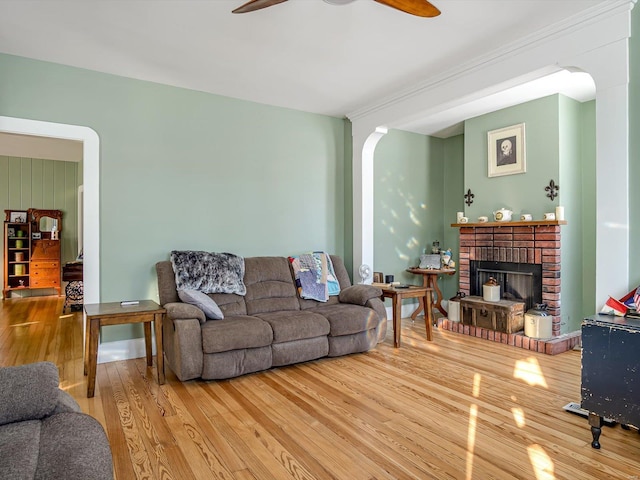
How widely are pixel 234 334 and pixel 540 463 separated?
212 cm

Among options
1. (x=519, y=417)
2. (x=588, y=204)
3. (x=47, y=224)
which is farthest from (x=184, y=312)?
(x=47, y=224)

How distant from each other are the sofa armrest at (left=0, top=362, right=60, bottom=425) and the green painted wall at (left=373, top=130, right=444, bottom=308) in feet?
13.8

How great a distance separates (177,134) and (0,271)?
5841mm

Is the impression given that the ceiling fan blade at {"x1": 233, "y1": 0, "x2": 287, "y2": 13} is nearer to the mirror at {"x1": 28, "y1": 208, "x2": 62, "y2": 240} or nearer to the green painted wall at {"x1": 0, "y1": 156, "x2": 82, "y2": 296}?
the green painted wall at {"x1": 0, "y1": 156, "x2": 82, "y2": 296}

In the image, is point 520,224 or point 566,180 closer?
point 566,180

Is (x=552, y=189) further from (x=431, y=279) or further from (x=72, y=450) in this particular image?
(x=72, y=450)

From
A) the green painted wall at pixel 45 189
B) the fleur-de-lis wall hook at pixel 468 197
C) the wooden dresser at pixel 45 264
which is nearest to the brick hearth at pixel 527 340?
the fleur-de-lis wall hook at pixel 468 197

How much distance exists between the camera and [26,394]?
Result: 1.47 metres

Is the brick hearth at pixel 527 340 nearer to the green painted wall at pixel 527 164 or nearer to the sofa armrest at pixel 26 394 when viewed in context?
the green painted wall at pixel 527 164

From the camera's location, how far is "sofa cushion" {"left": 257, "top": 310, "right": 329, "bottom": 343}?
3.42m

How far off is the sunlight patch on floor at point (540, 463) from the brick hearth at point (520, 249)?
254cm

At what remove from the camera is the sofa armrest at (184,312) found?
3.16 metres

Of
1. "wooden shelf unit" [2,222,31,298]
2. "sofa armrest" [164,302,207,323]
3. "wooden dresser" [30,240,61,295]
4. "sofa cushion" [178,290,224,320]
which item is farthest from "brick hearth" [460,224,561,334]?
"wooden shelf unit" [2,222,31,298]

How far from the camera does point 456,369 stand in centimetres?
349
